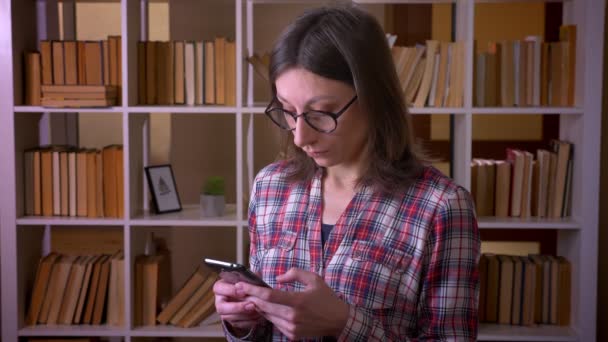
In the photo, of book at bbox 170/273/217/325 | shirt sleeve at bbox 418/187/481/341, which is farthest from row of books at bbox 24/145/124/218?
shirt sleeve at bbox 418/187/481/341

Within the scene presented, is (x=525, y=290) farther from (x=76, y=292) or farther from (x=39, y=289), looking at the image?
(x=39, y=289)

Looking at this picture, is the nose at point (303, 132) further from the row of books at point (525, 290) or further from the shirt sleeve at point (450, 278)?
the row of books at point (525, 290)

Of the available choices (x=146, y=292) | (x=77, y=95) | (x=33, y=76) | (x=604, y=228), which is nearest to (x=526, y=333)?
(x=604, y=228)

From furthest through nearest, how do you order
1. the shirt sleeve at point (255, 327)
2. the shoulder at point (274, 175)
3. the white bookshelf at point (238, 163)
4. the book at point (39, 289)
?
the book at point (39, 289) → the white bookshelf at point (238, 163) → the shoulder at point (274, 175) → the shirt sleeve at point (255, 327)

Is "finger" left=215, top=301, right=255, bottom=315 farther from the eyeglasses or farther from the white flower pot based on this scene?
the white flower pot

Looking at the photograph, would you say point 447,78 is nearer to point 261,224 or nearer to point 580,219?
point 580,219

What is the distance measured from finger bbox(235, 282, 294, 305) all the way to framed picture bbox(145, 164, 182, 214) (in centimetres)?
184

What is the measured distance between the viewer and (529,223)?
2.91 meters

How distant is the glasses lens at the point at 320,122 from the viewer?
4.66ft

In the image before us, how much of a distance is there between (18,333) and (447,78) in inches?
Answer: 80.8

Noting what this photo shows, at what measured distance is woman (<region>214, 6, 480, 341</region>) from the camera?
1.39m

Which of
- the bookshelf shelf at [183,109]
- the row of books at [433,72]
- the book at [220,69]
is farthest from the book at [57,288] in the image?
the row of books at [433,72]

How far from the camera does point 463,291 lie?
142 cm

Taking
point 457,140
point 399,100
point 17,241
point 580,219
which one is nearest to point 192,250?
point 17,241
